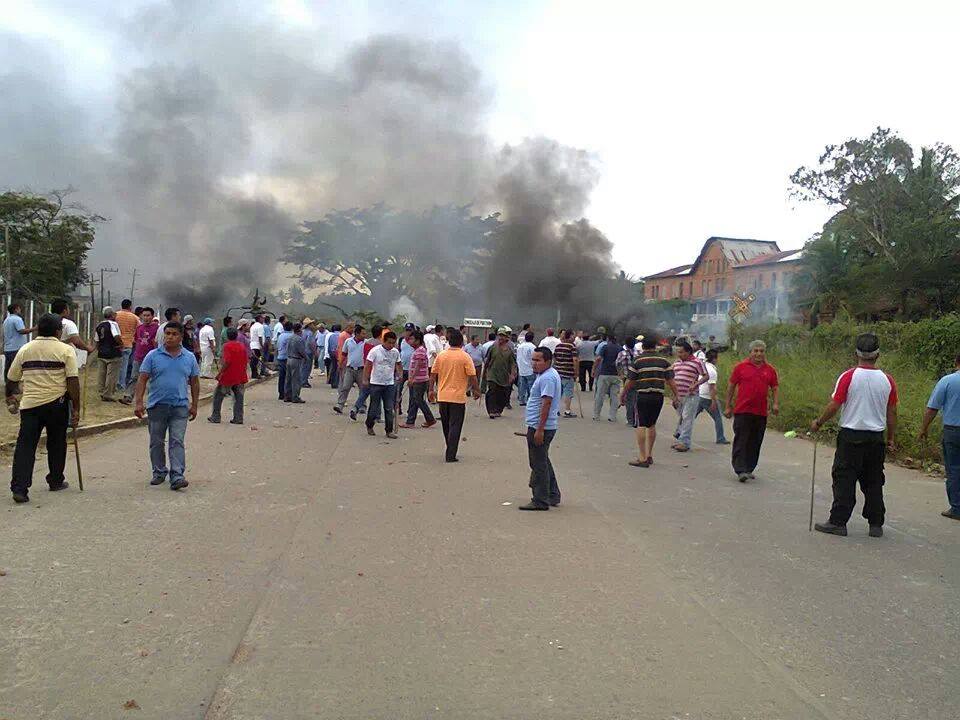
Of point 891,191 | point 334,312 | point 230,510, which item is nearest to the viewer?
point 230,510

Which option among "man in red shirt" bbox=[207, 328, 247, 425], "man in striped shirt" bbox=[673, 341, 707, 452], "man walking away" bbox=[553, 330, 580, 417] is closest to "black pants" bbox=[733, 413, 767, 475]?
"man in striped shirt" bbox=[673, 341, 707, 452]

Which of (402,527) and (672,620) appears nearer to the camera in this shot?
(672,620)

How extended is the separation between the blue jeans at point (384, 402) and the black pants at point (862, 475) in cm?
653

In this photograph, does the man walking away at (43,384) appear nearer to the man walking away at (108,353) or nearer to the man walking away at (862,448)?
the man walking away at (862,448)

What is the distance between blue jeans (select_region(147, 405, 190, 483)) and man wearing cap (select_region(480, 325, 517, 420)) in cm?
710

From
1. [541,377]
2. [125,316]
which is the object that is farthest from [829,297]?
[541,377]

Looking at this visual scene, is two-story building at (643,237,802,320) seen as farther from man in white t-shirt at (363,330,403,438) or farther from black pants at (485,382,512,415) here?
man in white t-shirt at (363,330,403,438)

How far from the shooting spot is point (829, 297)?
38562 millimetres

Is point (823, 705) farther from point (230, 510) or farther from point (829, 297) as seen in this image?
point (829, 297)

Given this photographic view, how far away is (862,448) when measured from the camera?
6840mm

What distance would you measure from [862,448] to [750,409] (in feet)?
8.46

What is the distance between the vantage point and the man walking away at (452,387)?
998 centimetres

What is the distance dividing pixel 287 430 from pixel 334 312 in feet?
114

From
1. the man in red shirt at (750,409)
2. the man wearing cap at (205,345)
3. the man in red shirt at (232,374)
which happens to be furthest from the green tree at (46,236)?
the man in red shirt at (750,409)
